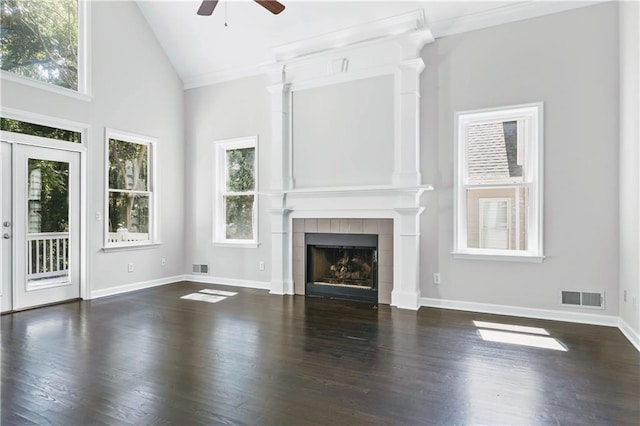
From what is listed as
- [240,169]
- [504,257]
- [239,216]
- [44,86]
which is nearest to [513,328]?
[504,257]

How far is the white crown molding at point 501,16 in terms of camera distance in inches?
158

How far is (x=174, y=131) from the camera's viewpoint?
6.39 meters

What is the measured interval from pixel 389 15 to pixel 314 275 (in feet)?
11.5

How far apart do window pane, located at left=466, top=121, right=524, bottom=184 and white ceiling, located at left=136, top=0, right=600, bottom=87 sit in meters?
1.19

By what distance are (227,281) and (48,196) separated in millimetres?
2678

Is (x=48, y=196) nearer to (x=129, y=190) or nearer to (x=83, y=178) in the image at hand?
(x=83, y=178)

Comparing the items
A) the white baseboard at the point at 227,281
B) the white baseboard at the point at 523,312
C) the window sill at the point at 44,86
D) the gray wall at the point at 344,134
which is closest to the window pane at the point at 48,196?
the window sill at the point at 44,86

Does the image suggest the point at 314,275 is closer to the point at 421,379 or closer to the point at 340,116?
the point at 340,116

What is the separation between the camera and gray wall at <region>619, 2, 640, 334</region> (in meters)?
3.26

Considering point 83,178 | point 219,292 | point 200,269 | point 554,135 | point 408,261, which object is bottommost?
point 219,292

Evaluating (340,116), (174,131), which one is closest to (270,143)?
(340,116)

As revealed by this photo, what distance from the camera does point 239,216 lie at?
611 cm

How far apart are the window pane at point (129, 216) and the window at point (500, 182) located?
4.64 meters

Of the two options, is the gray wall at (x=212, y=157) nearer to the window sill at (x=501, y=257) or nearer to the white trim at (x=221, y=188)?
the white trim at (x=221, y=188)
